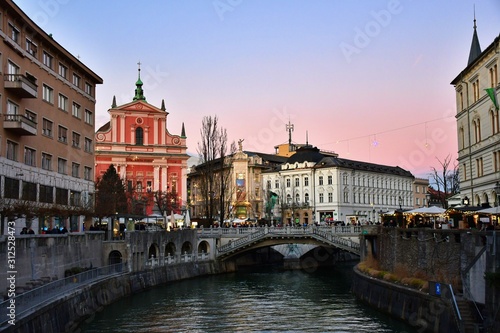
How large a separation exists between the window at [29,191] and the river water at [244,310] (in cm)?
1119

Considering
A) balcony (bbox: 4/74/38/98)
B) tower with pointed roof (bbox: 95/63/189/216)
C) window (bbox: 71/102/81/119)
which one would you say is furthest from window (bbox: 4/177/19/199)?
tower with pointed roof (bbox: 95/63/189/216)

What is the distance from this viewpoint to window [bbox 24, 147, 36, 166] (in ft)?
168

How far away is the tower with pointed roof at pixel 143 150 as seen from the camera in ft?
358

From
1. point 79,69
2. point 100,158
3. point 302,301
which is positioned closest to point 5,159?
point 79,69

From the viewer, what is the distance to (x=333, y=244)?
67.8 m

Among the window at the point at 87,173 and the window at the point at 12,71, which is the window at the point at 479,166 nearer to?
the window at the point at 87,173

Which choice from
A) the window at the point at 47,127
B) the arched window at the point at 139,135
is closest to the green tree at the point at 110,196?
the window at the point at 47,127

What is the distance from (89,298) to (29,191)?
15.2 meters

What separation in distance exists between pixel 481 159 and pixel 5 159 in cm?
3864

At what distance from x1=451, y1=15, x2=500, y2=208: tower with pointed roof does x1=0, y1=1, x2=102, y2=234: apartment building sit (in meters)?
33.0

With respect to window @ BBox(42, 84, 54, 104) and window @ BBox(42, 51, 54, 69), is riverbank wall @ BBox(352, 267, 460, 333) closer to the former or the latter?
window @ BBox(42, 84, 54, 104)

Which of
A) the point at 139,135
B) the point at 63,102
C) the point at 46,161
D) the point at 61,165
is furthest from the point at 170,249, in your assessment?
the point at 139,135

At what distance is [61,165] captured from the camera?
58812 millimetres

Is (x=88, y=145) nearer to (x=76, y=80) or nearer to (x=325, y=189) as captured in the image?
(x=76, y=80)
